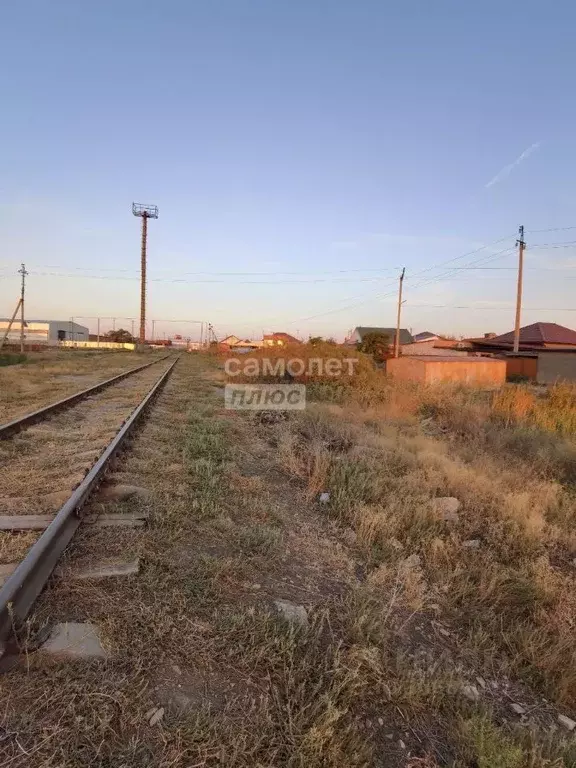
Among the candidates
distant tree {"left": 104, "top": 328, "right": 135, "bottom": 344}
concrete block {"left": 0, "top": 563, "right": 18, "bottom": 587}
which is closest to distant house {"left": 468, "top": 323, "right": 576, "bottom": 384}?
concrete block {"left": 0, "top": 563, "right": 18, "bottom": 587}

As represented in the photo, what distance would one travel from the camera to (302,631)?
2.63 meters

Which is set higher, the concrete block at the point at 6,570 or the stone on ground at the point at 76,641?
the concrete block at the point at 6,570

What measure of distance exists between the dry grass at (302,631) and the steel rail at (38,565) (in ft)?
0.38

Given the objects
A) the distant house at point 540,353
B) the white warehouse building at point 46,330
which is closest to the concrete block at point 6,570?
the distant house at point 540,353

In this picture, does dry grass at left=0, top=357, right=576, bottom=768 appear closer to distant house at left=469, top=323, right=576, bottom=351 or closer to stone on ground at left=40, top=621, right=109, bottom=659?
stone on ground at left=40, top=621, right=109, bottom=659

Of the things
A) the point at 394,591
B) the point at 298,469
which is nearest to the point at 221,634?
the point at 394,591

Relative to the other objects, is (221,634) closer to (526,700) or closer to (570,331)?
(526,700)

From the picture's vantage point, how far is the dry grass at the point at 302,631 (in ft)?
6.16

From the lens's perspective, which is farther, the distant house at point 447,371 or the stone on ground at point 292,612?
the distant house at point 447,371

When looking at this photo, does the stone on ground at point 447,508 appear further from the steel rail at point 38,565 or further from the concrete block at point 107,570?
the steel rail at point 38,565

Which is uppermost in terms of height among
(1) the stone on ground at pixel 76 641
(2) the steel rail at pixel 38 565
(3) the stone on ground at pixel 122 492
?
(2) the steel rail at pixel 38 565

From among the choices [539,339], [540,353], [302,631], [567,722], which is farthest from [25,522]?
[539,339]

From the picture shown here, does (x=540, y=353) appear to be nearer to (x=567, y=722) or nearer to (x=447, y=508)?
(x=447, y=508)

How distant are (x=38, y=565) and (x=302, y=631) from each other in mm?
1629
